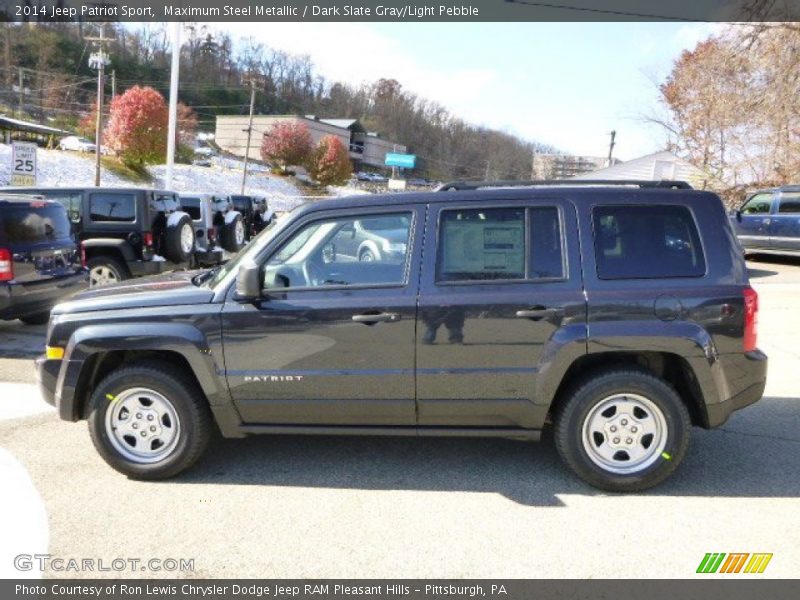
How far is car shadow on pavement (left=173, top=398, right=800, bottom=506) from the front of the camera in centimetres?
366

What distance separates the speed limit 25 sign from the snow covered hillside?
9.54 meters

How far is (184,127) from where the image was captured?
6556 centimetres

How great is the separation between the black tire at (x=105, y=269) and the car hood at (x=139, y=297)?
5.74 m

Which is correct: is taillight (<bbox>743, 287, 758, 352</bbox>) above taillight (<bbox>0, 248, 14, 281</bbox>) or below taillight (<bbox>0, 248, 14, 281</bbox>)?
above

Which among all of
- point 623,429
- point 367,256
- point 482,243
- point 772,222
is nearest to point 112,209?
point 367,256

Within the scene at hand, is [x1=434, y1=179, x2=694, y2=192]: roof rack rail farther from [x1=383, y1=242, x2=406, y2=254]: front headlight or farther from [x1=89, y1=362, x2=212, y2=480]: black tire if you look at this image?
[x1=89, y1=362, x2=212, y2=480]: black tire

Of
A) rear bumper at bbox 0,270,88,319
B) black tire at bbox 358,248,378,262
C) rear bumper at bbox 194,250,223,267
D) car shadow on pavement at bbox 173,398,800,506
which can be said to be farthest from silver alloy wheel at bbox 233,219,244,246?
black tire at bbox 358,248,378,262

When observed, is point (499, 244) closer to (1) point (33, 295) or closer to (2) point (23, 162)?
(1) point (33, 295)

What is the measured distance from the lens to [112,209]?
31.4 feet

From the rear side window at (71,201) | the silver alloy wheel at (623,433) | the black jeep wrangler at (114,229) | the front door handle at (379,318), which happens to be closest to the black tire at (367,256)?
the front door handle at (379,318)

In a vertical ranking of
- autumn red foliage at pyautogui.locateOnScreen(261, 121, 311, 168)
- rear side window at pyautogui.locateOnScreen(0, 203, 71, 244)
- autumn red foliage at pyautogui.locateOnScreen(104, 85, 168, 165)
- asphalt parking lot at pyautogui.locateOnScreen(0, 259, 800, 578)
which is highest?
autumn red foliage at pyautogui.locateOnScreen(261, 121, 311, 168)

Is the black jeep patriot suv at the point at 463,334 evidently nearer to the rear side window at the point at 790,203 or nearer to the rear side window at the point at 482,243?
the rear side window at the point at 482,243

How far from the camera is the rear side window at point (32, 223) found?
22.0ft
